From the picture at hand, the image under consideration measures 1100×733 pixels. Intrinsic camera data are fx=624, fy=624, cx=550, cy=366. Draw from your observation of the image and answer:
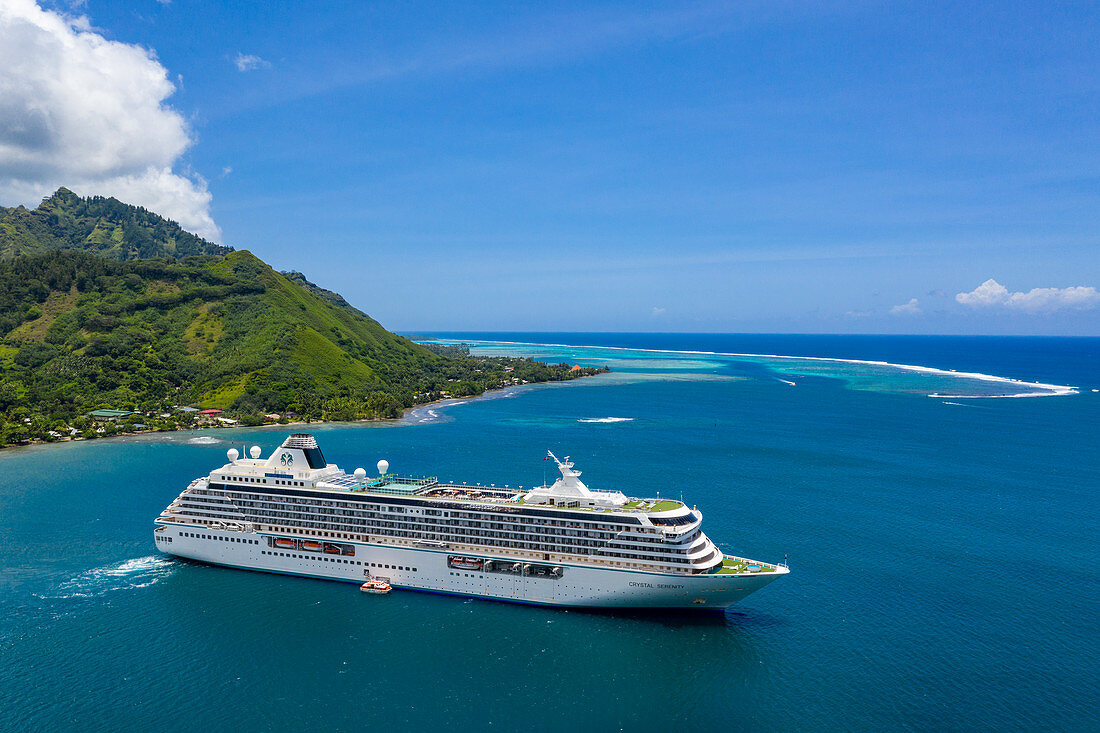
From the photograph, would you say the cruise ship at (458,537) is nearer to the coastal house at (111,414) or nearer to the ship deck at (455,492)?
the ship deck at (455,492)

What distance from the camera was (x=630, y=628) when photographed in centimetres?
3494

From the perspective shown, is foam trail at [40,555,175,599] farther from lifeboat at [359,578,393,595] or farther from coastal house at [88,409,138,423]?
coastal house at [88,409,138,423]

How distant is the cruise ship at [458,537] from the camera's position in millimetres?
35406

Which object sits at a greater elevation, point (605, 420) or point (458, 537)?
point (458, 537)

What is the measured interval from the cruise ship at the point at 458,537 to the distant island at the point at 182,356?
63571 mm

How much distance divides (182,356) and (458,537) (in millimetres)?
113730

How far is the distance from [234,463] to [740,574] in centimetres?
3517

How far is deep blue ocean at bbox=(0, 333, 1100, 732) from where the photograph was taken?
28000 mm

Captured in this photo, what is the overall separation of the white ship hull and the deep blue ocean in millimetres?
889

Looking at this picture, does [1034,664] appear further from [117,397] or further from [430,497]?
[117,397]

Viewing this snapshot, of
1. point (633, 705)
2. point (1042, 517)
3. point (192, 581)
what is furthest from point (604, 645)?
point (1042, 517)

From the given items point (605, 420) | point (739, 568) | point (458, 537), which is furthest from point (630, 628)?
point (605, 420)

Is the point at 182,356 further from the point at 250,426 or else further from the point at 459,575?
the point at 459,575

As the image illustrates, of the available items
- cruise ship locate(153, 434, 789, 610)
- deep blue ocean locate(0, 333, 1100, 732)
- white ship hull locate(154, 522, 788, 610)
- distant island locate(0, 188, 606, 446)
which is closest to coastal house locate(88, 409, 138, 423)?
distant island locate(0, 188, 606, 446)
